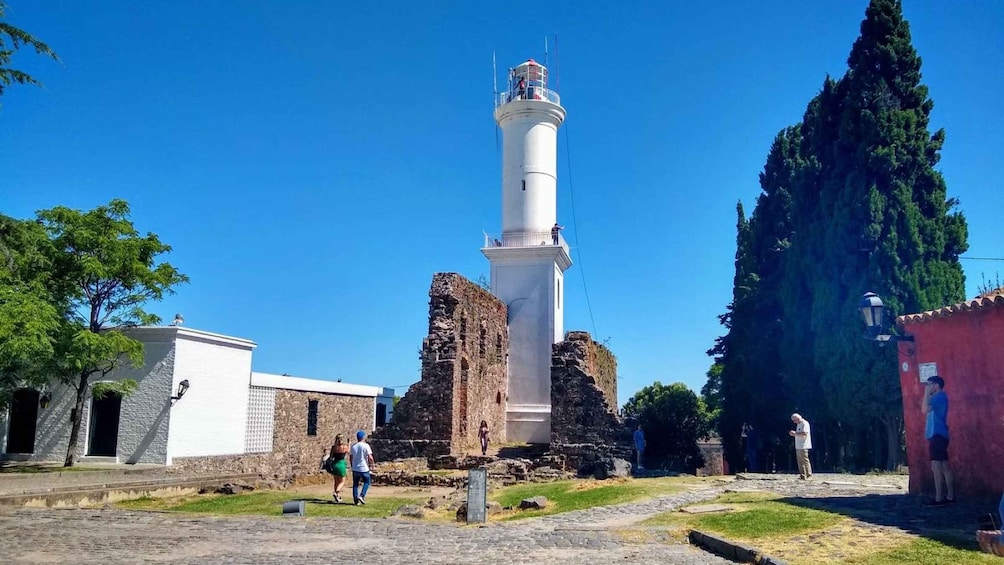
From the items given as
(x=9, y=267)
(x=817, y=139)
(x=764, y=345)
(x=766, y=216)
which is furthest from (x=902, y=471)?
(x=9, y=267)

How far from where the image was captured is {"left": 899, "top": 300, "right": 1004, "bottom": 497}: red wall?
31.8 ft

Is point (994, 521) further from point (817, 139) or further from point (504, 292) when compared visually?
point (504, 292)

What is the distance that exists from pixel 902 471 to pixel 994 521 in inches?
424

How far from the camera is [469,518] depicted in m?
10.8

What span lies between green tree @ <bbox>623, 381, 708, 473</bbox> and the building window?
38.8 feet

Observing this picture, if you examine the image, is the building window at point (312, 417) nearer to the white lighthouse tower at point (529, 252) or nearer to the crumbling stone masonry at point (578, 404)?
the white lighthouse tower at point (529, 252)

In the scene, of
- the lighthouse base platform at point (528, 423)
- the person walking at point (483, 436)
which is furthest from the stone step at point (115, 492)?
the lighthouse base platform at point (528, 423)

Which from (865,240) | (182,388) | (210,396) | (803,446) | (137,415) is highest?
(865,240)

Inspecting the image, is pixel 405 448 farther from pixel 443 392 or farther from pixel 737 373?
pixel 737 373

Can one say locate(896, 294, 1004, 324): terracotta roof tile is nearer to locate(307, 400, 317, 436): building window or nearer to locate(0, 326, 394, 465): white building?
locate(0, 326, 394, 465): white building

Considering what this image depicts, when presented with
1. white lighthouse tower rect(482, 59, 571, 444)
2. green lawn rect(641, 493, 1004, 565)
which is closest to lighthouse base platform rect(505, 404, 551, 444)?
white lighthouse tower rect(482, 59, 571, 444)

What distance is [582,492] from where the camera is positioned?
13945 mm

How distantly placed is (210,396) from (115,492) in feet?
22.7

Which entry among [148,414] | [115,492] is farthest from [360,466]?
[148,414]
